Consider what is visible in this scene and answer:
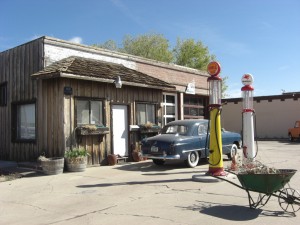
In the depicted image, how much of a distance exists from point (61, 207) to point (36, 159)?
6.08 metres

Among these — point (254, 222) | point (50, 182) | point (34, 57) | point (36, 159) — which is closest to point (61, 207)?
point (50, 182)

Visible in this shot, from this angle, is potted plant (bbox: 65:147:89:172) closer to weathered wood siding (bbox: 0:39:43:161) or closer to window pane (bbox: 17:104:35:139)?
weathered wood siding (bbox: 0:39:43:161)

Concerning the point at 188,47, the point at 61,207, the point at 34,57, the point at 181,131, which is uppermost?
the point at 188,47

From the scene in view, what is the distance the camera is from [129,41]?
45844mm

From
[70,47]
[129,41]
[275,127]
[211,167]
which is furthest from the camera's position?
[129,41]

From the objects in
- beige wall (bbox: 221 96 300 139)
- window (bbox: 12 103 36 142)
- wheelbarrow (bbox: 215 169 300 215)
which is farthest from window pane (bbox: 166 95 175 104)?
beige wall (bbox: 221 96 300 139)

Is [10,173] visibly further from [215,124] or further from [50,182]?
[215,124]

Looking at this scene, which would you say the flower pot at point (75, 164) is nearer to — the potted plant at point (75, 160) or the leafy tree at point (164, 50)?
the potted plant at point (75, 160)

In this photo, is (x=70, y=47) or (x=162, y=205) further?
(x=70, y=47)

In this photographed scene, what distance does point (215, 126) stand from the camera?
31.4 ft

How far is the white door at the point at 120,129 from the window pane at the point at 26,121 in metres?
3.02

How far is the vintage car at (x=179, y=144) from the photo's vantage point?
11.3 m

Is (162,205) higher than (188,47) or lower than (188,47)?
lower

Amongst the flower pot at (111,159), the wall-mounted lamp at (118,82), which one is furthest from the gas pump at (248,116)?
the flower pot at (111,159)
